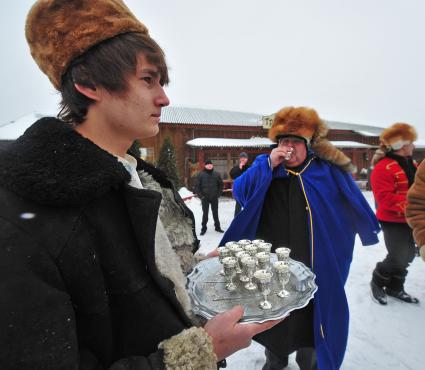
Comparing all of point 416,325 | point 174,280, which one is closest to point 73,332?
point 174,280

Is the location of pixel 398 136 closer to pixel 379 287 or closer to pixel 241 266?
pixel 379 287

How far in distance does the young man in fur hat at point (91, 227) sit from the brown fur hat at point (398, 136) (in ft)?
12.3

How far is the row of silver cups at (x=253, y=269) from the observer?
1424 millimetres

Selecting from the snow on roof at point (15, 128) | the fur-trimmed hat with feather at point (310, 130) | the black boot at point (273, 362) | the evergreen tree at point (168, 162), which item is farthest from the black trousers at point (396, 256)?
the snow on roof at point (15, 128)

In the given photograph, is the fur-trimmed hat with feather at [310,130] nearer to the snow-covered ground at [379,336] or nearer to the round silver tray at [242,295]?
the round silver tray at [242,295]

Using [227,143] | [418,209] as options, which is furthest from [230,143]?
[418,209]

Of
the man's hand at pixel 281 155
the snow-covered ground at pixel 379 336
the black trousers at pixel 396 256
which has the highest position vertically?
the man's hand at pixel 281 155

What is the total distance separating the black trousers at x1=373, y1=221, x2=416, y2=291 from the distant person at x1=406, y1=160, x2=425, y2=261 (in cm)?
144

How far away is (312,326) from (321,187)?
3.97ft

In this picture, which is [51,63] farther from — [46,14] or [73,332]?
[73,332]

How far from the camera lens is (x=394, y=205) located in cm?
352

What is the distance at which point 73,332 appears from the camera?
0.65 metres

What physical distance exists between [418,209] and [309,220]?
1.05m

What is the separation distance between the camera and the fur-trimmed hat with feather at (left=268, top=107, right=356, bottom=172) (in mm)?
2334
